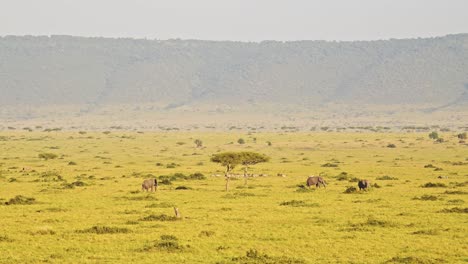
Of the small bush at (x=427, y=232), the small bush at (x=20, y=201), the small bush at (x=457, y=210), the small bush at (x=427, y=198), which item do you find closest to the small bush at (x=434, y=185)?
the small bush at (x=427, y=198)

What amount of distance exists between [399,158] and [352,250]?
1851 inches

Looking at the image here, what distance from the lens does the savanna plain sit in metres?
20.1

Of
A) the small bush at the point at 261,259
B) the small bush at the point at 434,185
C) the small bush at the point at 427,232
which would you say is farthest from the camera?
the small bush at the point at 434,185

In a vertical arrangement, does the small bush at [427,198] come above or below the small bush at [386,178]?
above

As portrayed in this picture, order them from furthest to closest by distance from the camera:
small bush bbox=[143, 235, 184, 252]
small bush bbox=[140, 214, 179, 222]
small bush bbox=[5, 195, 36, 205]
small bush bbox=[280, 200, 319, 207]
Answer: small bush bbox=[5, 195, 36, 205] < small bush bbox=[280, 200, 319, 207] < small bush bbox=[140, 214, 179, 222] < small bush bbox=[143, 235, 184, 252]

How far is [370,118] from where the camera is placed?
17512 cm

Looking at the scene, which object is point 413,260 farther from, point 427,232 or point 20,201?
point 20,201

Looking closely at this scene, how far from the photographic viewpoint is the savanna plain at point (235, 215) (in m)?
20.1

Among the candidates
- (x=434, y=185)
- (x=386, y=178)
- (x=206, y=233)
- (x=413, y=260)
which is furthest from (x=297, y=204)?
(x=386, y=178)

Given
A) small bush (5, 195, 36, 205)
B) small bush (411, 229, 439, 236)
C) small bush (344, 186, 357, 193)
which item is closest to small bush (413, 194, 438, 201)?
small bush (344, 186, 357, 193)

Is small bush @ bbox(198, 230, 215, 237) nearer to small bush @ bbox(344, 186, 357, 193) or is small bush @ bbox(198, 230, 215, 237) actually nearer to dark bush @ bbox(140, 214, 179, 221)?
dark bush @ bbox(140, 214, 179, 221)

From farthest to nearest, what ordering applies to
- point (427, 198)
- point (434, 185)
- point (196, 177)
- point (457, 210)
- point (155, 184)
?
point (196, 177)
point (434, 185)
point (155, 184)
point (427, 198)
point (457, 210)

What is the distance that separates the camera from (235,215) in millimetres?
27656

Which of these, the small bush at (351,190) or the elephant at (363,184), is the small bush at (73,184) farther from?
the elephant at (363,184)
